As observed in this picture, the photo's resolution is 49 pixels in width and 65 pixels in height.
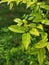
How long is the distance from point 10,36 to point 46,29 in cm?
266

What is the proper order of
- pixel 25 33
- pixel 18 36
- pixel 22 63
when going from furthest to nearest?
pixel 18 36 → pixel 22 63 → pixel 25 33

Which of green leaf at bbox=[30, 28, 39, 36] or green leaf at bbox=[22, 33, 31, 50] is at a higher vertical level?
green leaf at bbox=[30, 28, 39, 36]

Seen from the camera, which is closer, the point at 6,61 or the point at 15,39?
the point at 6,61

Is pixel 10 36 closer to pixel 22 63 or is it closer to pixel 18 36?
pixel 18 36

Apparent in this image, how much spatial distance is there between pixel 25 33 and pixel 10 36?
9.68 feet

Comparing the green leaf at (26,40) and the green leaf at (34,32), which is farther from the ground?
the green leaf at (34,32)

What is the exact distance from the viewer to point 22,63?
3439mm

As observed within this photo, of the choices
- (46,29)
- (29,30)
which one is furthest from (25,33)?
(46,29)

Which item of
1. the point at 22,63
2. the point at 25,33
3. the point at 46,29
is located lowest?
the point at 22,63

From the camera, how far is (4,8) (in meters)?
5.20

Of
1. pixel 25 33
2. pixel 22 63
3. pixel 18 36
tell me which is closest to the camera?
pixel 25 33

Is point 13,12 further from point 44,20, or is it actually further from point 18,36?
point 44,20

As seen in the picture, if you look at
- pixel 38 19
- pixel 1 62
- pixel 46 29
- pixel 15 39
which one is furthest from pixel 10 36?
pixel 38 19

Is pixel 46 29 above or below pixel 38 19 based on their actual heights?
below
